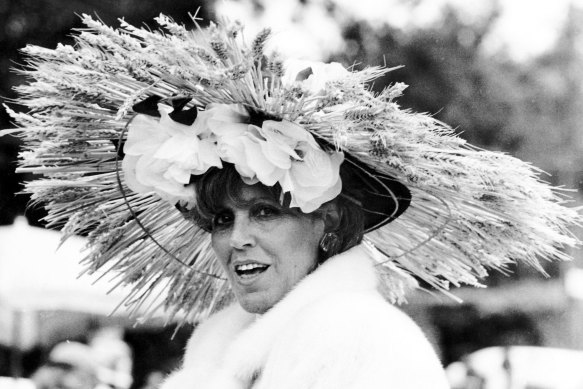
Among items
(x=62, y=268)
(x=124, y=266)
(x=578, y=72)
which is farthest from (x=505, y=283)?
(x=124, y=266)

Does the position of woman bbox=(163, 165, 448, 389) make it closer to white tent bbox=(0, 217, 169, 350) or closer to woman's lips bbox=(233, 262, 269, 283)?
woman's lips bbox=(233, 262, 269, 283)

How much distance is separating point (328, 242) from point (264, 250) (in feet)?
0.70

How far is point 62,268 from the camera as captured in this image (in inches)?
247

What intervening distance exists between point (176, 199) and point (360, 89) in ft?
2.29

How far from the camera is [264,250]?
2.45 m

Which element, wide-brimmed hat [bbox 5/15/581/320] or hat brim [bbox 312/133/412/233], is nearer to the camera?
wide-brimmed hat [bbox 5/15/581/320]

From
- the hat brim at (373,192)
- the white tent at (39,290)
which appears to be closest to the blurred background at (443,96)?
the white tent at (39,290)

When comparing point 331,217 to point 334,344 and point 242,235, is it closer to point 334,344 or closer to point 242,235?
point 242,235

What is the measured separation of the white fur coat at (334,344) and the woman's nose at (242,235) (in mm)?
187

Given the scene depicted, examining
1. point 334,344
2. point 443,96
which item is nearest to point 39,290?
point 443,96

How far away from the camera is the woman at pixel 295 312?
206 cm

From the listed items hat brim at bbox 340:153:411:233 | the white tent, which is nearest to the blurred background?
the white tent

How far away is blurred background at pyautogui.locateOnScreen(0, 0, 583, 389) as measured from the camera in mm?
6477

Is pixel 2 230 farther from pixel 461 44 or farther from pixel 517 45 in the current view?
pixel 517 45
